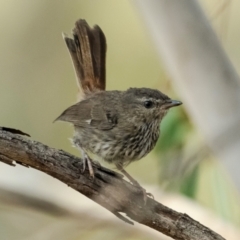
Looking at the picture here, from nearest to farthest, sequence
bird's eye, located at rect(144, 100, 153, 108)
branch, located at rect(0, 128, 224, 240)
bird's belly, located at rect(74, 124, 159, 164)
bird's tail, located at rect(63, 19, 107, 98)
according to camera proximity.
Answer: branch, located at rect(0, 128, 224, 240) → bird's belly, located at rect(74, 124, 159, 164) → bird's eye, located at rect(144, 100, 153, 108) → bird's tail, located at rect(63, 19, 107, 98)

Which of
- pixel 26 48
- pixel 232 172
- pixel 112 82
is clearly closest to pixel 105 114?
pixel 232 172

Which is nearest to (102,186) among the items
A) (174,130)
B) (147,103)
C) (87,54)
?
(174,130)

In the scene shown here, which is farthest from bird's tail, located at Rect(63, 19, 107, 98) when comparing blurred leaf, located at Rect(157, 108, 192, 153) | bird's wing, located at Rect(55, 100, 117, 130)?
blurred leaf, located at Rect(157, 108, 192, 153)

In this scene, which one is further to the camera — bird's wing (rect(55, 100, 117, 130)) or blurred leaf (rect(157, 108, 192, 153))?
bird's wing (rect(55, 100, 117, 130))

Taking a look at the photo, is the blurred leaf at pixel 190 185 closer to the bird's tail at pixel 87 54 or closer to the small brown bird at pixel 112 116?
the small brown bird at pixel 112 116

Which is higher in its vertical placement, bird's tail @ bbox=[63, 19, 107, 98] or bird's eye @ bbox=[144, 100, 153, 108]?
bird's tail @ bbox=[63, 19, 107, 98]

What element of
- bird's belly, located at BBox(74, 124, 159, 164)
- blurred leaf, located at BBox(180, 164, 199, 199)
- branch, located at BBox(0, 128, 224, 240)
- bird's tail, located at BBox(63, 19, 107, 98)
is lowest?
branch, located at BBox(0, 128, 224, 240)

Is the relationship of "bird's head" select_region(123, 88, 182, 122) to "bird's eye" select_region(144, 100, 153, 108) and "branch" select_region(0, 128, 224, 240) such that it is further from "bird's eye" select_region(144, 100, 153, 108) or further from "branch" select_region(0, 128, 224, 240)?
"branch" select_region(0, 128, 224, 240)

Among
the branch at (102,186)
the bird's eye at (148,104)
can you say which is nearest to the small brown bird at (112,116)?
the bird's eye at (148,104)
